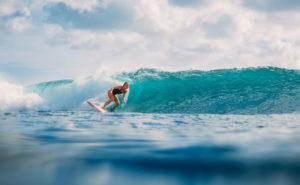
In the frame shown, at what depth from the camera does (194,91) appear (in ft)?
45.1

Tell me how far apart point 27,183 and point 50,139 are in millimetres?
1664

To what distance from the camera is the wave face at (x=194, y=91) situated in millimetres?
11398

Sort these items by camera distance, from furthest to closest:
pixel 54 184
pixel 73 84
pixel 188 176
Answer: pixel 73 84 → pixel 188 176 → pixel 54 184

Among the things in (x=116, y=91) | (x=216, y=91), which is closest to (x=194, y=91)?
(x=216, y=91)

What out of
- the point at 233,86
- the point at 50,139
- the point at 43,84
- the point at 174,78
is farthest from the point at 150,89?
the point at 50,139

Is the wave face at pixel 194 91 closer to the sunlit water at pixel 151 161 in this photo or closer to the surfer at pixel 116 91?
the surfer at pixel 116 91

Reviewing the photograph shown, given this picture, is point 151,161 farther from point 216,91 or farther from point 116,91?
point 216,91

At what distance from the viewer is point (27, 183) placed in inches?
69.0

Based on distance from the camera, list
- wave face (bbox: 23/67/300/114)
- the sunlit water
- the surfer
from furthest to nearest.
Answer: wave face (bbox: 23/67/300/114) → the surfer → the sunlit water

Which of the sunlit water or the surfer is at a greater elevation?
the surfer

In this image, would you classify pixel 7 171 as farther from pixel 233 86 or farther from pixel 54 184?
pixel 233 86

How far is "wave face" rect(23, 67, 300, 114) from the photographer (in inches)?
449

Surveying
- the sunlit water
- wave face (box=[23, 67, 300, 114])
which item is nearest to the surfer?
wave face (box=[23, 67, 300, 114])

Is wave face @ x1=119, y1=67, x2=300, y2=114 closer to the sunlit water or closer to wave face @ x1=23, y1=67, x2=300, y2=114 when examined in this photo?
wave face @ x1=23, y1=67, x2=300, y2=114
